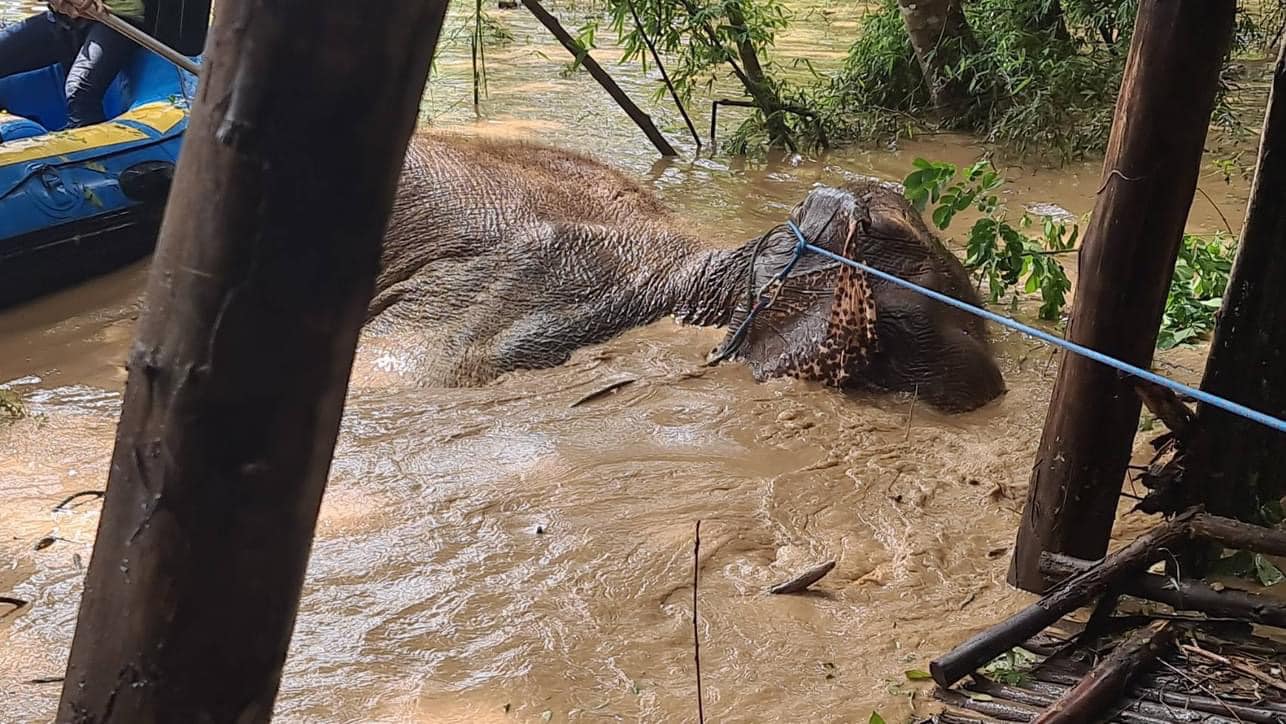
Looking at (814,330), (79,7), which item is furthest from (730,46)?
(79,7)

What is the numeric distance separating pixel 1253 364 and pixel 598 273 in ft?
11.2

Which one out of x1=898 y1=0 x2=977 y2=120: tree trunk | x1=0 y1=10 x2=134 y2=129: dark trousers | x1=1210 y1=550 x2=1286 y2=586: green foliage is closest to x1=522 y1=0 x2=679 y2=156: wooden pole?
x1=898 y1=0 x2=977 y2=120: tree trunk

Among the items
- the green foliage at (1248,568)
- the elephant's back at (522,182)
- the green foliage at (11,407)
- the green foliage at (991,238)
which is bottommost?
the green foliage at (11,407)

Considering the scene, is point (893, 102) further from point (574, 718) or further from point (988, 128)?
point (574, 718)

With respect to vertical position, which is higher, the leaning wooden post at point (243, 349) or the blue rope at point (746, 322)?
the leaning wooden post at point (243, 349)

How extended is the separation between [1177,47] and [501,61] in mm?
10360

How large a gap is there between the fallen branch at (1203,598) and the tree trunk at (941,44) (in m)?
7.09

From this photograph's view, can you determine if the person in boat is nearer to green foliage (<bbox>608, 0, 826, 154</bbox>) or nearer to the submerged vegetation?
the submerged vegetation

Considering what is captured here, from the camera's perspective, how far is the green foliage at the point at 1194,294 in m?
4.72

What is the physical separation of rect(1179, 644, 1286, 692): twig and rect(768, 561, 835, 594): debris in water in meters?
1.10

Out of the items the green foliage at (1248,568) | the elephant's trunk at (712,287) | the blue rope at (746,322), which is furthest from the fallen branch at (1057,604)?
the elephant's trunk at (712,287)

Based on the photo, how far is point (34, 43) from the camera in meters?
7.31

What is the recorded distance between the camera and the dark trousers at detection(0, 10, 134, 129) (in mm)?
7062

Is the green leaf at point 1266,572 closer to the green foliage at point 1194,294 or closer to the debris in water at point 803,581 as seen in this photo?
the debris in water at point 803,581
